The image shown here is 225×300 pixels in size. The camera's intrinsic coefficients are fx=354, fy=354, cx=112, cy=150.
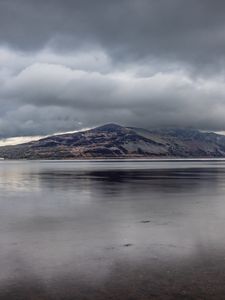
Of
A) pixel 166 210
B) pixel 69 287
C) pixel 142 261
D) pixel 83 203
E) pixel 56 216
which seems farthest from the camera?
pixel 83 203

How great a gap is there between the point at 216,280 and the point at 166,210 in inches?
770

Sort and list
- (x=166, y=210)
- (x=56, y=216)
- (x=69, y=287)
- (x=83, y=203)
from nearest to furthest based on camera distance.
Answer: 1. (x=69, y=287)
2. (x=56, y=216)
3. (x=166, y=210)
4. (x=83, y=203)

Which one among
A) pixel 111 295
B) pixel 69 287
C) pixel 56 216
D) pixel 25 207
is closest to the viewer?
pixel 111 295

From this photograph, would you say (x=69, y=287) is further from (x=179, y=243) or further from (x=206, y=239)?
(x=206, y=239)

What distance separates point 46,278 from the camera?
14.8 metres

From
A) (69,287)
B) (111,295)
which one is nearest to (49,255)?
(69,287)

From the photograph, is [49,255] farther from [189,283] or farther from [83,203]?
[83,203]

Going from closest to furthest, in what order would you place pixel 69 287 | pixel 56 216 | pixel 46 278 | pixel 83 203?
pixel 69 287
pixel 46 278
pixel 56 216
pixel 83 203

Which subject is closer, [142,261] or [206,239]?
[142,261]

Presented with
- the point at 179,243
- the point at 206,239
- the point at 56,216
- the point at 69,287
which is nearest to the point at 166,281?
the point at 69,287

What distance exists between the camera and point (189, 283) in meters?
14.1

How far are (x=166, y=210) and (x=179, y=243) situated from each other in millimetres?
13282

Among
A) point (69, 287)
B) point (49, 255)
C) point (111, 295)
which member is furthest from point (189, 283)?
point (49, 255)

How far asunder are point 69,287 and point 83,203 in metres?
26.1
